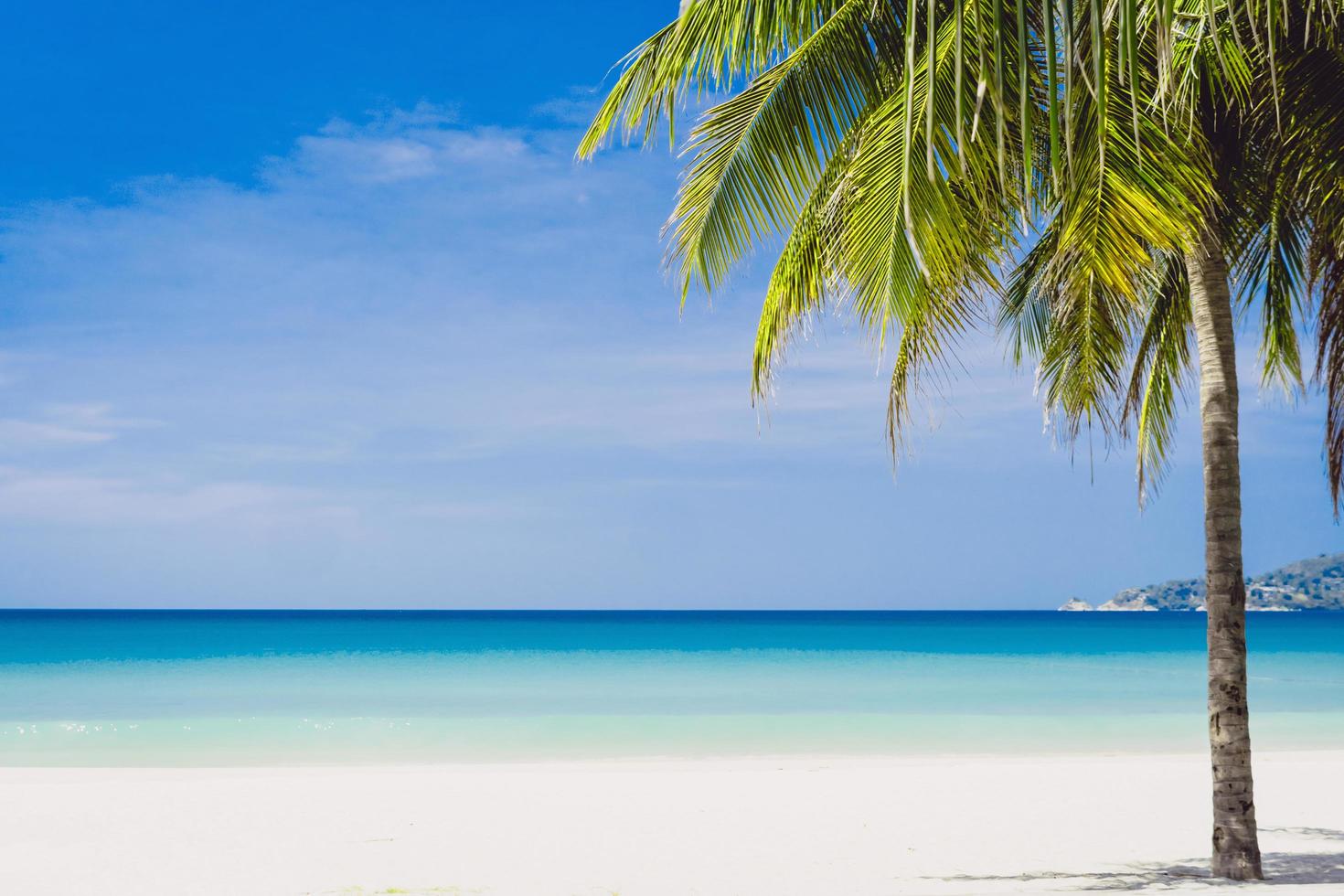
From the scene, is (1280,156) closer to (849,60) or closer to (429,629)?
(849,60)

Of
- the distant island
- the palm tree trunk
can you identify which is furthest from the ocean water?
the distant island

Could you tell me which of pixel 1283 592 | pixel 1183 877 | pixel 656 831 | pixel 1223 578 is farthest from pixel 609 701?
pixel 1283 592

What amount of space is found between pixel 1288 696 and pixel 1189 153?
20.2m

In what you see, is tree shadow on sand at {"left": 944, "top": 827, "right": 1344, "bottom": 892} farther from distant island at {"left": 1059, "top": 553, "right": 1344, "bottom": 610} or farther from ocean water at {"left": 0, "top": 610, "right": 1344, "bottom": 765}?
distant island at {"left": 1059, "top": 553, "right": 1344, "bottom": 610}

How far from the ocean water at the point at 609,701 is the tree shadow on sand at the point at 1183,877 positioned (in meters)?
7.50

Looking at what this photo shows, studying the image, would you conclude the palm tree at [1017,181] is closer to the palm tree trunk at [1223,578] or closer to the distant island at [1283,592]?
the palm tree trunk at [1223,578]

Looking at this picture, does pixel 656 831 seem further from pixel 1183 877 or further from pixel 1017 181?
pixel 1017 181

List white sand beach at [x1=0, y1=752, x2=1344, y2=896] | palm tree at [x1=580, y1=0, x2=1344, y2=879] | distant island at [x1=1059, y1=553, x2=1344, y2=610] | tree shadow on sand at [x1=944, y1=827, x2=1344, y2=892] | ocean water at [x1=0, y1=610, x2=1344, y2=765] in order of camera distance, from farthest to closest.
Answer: distant island at [x1=1059, y1=553, x2=1344, y2=610]
ocean water at [x1=0, y1=610, x2=1344, y2=765]
white sand beach at [x1=0, y1=752, x2=1344, y2=896]
tree shadow on sand at [x1=944, y1=827, x2=1344, y2=892]
palm tree at [x1=580, y1=0, x2=1344, y2=879]

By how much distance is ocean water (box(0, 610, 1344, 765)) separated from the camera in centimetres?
1355

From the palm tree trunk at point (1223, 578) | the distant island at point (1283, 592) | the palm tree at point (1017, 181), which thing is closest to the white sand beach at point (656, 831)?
the palm tree trunk at point (1223, 578)

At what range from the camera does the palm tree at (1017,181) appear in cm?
424

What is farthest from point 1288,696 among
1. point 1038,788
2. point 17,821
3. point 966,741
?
point 17,821

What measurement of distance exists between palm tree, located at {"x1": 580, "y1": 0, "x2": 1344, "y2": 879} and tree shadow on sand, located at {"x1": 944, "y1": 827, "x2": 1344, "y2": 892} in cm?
25

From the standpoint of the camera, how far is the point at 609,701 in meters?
20.4
